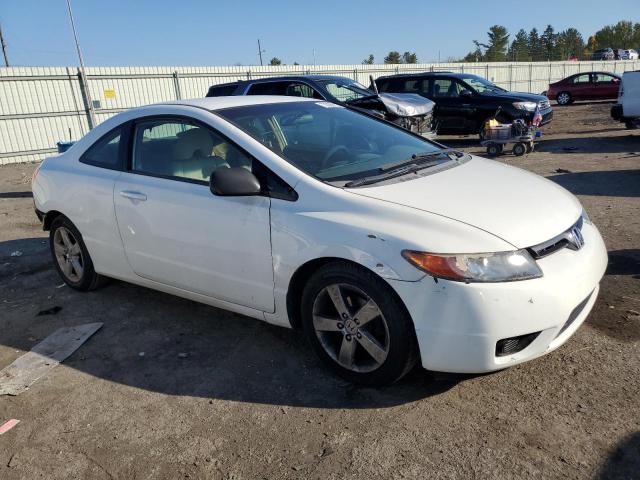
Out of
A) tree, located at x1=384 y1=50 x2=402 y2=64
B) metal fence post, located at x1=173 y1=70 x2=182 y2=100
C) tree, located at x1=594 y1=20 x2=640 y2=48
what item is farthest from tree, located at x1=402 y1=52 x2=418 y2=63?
metal fence post, located at x1=173 y1=70 x2=182 y2=100

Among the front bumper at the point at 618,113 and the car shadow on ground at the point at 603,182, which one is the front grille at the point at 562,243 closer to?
the car shadow on ground at the point at 603,182

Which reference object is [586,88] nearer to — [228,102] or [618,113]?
[618,113]

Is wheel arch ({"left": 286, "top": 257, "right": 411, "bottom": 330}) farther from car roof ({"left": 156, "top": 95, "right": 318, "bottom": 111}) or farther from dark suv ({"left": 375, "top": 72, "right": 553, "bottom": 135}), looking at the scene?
dark suv ({"left": 375, "top": 72, "right": 553, "bottom": 135})

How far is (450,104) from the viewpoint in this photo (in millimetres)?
13930

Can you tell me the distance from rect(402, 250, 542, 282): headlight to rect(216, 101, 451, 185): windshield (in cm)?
83

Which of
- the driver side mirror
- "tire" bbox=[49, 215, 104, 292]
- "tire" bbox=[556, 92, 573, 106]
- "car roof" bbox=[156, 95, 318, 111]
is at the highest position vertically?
"car roof" bbox=[156, 95, 318, 111]

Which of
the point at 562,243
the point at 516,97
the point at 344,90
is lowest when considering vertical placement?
the point at 516,97

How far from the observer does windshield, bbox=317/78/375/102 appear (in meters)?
11.2

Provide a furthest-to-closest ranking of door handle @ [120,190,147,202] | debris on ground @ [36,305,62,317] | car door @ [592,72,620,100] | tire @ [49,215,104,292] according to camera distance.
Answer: car door @ [592,72,620,100] → tire @ [49,215,104,292] → debris on ground @ [36,305,62,317] → door handle @ [120,190,147,202]

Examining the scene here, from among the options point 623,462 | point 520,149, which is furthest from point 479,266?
point 520,149

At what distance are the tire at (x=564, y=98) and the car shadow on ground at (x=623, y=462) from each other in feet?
85.3

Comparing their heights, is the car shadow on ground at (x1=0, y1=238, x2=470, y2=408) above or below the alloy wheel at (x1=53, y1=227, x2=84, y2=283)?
below

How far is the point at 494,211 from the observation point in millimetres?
2855

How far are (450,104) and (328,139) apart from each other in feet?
36.3
